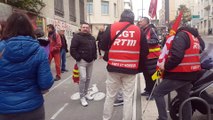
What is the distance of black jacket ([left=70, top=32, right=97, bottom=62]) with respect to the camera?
287 inches

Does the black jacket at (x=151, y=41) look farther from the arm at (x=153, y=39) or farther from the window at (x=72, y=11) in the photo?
the window at (x=72, y=11)

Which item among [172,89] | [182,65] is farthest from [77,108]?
A: [182,65]

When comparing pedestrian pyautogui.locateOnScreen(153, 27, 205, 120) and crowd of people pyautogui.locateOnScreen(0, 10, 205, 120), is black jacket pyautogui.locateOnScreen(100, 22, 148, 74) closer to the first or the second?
crowd of people pyautogui.locateOnScreen(0, 10, 205, 120)

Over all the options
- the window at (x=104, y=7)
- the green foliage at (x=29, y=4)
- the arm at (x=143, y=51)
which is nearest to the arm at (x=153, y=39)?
the arm at (x=143, y=51)

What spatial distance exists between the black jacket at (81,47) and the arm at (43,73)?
3.87 meters

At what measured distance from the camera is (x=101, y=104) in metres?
7.49

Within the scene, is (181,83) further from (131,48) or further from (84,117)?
(84,117)

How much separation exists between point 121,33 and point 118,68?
0.52 m

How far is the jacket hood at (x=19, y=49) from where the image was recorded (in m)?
3.19

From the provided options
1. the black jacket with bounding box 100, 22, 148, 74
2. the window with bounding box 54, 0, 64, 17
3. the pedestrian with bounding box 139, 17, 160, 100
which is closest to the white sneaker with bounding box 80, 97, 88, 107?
the pedestrian with bounding box 139, 17, 160, 100

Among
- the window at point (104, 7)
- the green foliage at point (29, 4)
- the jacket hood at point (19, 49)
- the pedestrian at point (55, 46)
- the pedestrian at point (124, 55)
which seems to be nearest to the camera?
the jacket hood at point (19, 49)

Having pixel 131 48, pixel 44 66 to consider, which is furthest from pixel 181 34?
pixel 44 66

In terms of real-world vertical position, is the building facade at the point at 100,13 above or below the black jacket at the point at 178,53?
above

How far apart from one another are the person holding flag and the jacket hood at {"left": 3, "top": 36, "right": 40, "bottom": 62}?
2.14 m
